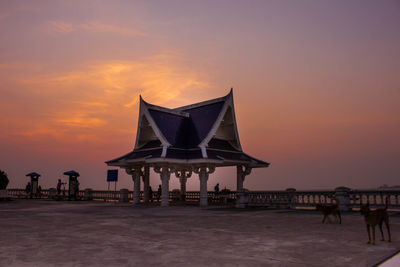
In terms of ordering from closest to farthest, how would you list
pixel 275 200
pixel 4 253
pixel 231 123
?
1. pixel 4 253
2. pixel 275 200
3. pixel 231 123

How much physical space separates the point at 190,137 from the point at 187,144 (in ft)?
3.01

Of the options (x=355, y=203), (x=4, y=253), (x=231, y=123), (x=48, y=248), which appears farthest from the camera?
(x=231, y=123)

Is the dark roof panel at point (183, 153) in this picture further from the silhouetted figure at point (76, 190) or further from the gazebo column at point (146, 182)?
the silhouetted figure at point (76, 190)

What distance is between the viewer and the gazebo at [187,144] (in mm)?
27562

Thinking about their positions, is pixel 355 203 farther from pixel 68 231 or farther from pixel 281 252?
pixel 68 231

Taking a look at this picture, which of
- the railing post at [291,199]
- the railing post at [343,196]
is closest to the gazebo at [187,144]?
the railing post at [291,199]

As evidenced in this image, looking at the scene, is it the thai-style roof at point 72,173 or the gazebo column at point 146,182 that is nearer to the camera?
the gazebo column at point 146,182

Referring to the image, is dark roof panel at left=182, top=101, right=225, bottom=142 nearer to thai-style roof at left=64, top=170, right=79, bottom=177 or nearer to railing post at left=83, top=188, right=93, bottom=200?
thai-style roof at left=64, top=170, right=79, bottom=177

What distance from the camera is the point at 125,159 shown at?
98.2 feet

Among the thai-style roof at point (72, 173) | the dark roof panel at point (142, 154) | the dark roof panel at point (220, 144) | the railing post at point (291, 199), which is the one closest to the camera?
the railing post at point (291, 199)

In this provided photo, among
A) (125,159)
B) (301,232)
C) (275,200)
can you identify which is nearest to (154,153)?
(125,159)

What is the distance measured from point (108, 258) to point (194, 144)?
22915 millimetres

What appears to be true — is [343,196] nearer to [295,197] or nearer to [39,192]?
[295,197]

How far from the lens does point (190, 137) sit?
31109 mm
